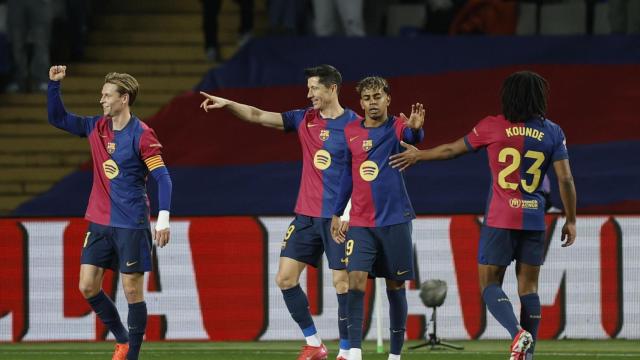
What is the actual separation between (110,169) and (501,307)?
8.97ft

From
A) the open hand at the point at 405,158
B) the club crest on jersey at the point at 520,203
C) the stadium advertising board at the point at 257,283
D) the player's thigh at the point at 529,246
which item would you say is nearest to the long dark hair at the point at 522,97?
the club crest on jersey at the point at 520,203

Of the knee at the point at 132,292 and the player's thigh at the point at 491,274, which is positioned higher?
the player's thigh at the point at 491,274

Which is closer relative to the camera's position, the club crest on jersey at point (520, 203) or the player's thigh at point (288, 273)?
the club crest on jersey at point (520, 203)

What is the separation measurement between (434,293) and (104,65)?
7.01 metres

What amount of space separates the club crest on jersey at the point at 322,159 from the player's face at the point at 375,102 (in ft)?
1.86

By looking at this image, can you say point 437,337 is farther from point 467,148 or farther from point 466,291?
point 467,148

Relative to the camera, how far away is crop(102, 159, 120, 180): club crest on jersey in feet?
34.8

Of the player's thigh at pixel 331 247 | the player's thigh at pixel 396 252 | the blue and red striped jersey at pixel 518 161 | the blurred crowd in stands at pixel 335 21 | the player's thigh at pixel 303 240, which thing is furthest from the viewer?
the blurred crowd in stands at pixel 335 21

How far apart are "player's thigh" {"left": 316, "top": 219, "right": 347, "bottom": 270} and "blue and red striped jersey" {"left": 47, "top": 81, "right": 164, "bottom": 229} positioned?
4.27 feet

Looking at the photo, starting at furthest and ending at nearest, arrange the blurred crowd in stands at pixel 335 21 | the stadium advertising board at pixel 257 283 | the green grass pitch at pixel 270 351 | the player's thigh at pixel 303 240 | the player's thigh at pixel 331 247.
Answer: the blurred crowd in stands at pixel 335 21 → the stadium advertising board at pixel 257 283 → the green grass pitch at pixel 270 351 → the player's thigh at pixel 303 240 → the player's thigh at pixel 331 247

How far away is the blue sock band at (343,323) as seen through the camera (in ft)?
36.2

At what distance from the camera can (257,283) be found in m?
14.3

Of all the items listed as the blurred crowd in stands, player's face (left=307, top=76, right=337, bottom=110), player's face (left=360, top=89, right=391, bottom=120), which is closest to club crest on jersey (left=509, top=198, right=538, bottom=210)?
player's face (left=360, top=89, right=391, bottom=120)

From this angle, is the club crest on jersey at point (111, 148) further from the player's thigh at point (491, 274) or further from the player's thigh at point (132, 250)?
the player's thigh at point (491, 274)
